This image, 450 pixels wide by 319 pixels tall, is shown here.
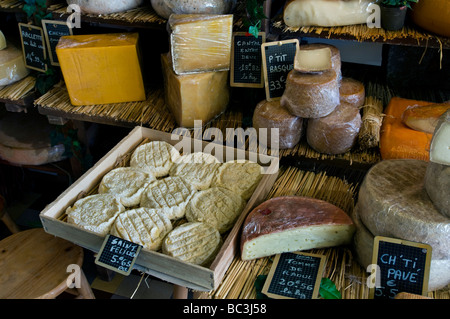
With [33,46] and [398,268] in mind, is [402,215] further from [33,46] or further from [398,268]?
[33,46]

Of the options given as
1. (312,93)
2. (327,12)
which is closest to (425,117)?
(312,93)

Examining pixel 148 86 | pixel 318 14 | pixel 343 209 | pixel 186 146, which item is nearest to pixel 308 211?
pixel 343 209

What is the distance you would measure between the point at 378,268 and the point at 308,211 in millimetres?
328

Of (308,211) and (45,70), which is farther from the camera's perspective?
(45,70)

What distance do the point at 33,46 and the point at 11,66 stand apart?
0.64ft

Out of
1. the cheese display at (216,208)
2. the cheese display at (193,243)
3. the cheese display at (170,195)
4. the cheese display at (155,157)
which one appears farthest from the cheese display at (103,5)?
the cheese display at (193,243)

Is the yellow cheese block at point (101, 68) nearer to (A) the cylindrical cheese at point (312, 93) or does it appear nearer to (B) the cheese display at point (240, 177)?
(B) the cheese display at point (240, 177)

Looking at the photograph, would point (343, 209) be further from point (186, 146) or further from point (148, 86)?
point (148, 86)

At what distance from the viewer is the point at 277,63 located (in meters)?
2.03

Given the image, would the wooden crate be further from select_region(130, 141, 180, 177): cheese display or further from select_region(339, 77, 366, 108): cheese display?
select_region(339, 77, 366, 108): cheese display

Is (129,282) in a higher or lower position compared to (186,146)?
lower

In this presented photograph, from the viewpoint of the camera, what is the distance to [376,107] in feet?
6.85

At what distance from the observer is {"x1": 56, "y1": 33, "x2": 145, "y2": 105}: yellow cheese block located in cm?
220

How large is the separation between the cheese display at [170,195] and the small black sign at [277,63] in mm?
610
